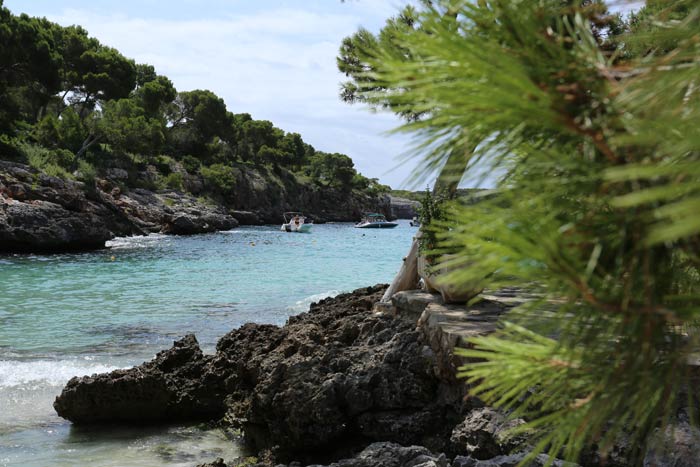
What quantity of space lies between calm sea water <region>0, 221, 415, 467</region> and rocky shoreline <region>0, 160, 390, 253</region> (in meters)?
1.32

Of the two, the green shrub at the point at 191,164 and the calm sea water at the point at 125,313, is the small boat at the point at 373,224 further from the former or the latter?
the calm sea water at the point at 125,313

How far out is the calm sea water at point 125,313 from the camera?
706cm

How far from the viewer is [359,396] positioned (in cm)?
559

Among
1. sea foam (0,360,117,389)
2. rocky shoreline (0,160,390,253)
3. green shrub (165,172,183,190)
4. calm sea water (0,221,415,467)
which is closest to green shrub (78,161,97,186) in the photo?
rocky shoreline (0,160,390,253)

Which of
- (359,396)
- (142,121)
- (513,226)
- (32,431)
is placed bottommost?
(32,431)

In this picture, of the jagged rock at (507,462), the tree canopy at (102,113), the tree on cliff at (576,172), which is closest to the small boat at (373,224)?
the tree canopy at (102,113)

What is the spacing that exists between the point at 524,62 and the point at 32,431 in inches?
316

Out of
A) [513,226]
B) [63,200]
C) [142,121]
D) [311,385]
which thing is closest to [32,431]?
[311,385]

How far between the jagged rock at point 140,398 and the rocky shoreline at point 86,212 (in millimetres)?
23735

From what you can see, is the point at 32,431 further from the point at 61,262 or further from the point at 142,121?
the point at 142,121

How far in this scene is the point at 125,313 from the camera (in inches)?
633

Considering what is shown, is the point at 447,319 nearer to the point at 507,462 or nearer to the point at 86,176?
the point at 507,462

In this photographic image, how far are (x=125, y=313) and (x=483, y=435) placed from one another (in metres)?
13.6

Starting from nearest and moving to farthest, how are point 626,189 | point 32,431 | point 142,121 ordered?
point 626,189 → point 32,431 → point 142,121
